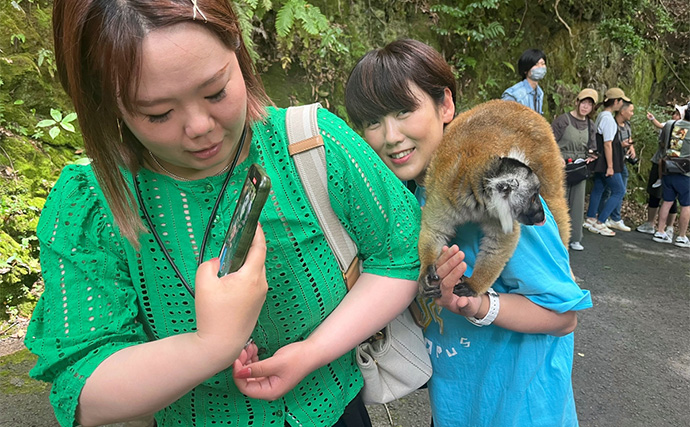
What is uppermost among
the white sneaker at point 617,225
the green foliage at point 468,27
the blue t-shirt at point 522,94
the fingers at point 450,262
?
the green foliage at point 468,27

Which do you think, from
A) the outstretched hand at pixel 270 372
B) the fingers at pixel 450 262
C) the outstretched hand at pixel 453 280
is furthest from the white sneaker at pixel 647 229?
the outstretched hand at pixel 270 372

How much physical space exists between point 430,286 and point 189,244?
75 centimetres

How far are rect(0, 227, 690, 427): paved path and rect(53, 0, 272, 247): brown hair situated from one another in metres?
1.27

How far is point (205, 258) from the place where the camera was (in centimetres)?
94

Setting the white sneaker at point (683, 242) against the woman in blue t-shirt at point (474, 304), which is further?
the white sneaker at point (683, 242)

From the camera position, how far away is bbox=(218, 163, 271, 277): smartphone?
75 cm

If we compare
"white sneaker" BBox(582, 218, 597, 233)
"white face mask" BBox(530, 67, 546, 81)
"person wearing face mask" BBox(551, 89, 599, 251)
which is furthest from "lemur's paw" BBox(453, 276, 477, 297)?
"white sneaker" BBox(582, 218, 597, 233)

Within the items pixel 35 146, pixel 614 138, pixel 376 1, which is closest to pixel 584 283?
pixel 614 138

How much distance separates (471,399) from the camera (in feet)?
4.68

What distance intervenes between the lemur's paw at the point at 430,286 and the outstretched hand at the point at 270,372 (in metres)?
0.54

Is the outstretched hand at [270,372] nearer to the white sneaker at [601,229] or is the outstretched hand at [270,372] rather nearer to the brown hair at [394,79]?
the brown hair at [394,79]

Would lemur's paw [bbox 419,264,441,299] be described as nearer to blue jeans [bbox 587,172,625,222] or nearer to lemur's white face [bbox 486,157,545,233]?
lemur's white face [bbox 486,157,545,233]

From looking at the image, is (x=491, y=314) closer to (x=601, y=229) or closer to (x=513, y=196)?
(x=513, y=196)

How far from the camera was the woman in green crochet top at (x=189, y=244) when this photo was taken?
2.42ft
